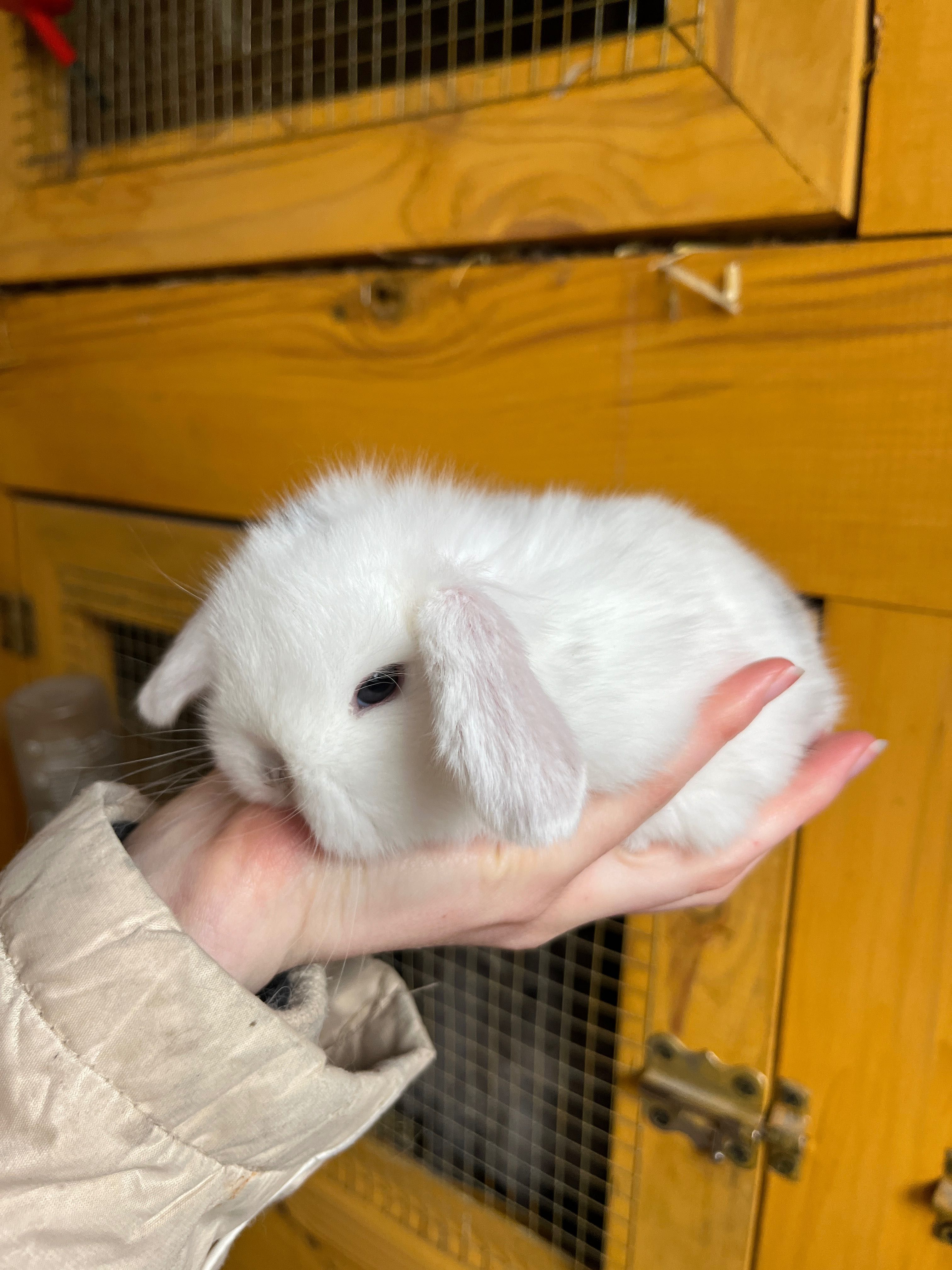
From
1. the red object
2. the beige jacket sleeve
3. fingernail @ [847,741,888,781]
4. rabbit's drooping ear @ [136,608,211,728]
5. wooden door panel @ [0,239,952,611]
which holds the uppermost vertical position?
the red object

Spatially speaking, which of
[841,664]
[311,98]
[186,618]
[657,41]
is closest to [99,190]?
[311,98]

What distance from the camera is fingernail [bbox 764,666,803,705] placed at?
62 cm

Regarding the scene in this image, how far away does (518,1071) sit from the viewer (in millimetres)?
1141

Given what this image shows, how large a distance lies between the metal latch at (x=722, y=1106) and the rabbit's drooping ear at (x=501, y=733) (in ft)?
1.62

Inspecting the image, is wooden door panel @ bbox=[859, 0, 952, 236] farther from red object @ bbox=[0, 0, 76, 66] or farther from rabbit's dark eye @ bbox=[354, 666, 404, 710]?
red object @ bbox=[0, 0, 76, 66]

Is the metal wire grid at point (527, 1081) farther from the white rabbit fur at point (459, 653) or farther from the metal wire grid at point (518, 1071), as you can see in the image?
the white rabbit fur at point (459, 653)

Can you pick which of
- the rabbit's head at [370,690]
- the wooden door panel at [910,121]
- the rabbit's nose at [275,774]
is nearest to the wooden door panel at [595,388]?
the wooden door panel at [910,121]

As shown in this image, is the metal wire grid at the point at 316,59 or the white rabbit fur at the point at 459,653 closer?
the white rabbit fur at the point at 459,653

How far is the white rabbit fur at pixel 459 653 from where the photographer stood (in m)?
0.56

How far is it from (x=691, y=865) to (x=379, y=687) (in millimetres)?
304

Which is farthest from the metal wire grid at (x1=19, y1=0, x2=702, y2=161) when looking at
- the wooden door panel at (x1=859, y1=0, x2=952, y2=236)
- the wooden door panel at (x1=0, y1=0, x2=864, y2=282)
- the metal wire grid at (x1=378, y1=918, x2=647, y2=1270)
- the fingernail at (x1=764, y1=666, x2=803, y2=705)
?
the metal wire grid at (x1=378, y1=918, x2=647, y2=1270)

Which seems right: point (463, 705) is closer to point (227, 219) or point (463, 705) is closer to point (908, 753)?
point (908, 753)

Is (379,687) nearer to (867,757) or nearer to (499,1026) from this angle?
(867,757)

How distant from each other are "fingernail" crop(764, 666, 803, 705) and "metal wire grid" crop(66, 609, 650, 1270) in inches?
15.7
